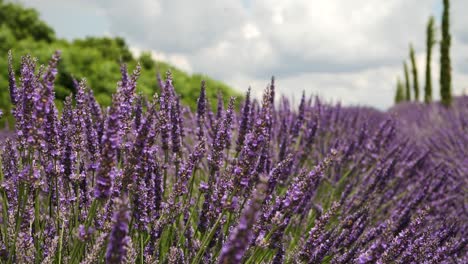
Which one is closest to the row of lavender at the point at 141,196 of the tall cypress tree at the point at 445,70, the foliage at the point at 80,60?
the foliage at the point at 80,60

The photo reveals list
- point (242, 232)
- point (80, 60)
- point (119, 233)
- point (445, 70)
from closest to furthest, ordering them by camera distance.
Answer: point (242, 232) → point (119, 233) → point (80, 60) → point (445, 70)

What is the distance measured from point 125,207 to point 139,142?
1.22 ft

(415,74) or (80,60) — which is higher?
(415,74)

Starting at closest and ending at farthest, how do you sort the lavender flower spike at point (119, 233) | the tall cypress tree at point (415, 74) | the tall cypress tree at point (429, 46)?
the lavender flower spike at point (119, 233) < the tall cypress tree at point (429, 46) < the tall cypress tree at point (415, 74)

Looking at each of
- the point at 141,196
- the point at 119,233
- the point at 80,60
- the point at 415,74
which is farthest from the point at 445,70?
the point at 119,233

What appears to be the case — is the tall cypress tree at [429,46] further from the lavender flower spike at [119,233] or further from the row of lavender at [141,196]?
the lavender flower spike at [119,233]

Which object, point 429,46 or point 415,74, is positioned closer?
point 429,46

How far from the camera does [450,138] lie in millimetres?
6824

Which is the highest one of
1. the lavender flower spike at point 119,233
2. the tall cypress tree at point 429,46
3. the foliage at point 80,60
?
the tall cypress tree at point 429,46

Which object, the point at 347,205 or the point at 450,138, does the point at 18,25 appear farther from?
the point at 347,205

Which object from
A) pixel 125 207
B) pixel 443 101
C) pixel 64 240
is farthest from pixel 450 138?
pixel 443 101

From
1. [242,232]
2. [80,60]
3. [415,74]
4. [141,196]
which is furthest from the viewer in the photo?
[415,74]

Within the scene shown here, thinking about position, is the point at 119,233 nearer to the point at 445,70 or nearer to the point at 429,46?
the point at 445,70

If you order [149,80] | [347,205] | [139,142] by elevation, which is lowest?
[347,205]
